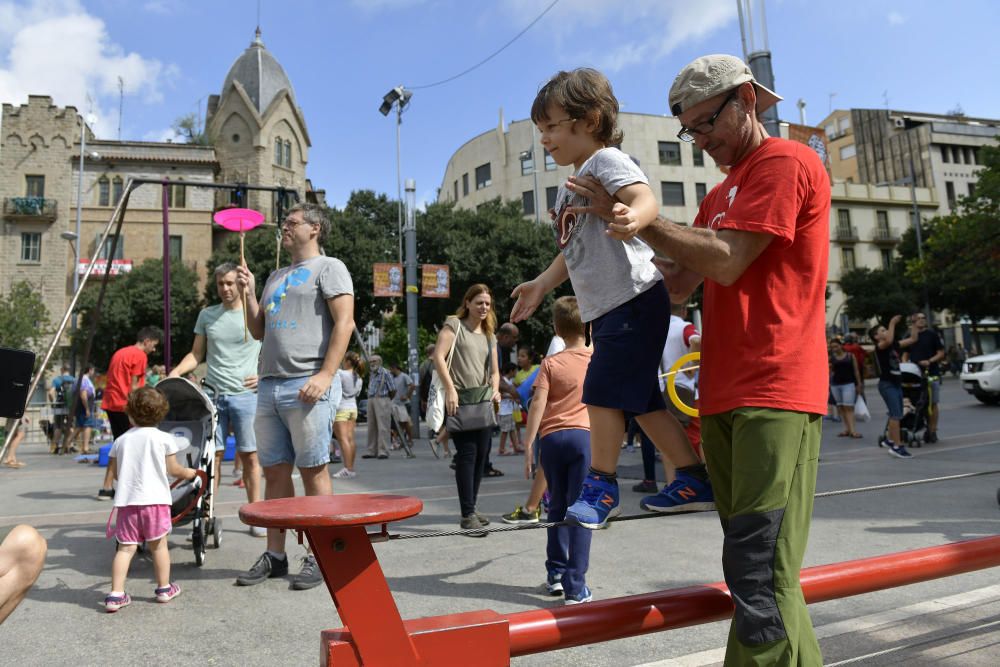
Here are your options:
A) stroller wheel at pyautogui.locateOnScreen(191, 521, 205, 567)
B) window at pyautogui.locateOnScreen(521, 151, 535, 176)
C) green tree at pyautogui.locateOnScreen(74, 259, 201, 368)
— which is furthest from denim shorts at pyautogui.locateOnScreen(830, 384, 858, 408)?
window at pyautogui.locateOnScreen(521, 151, 535, 176)

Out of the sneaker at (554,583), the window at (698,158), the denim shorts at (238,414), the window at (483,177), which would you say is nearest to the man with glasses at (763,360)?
the sneaker at (554,583)

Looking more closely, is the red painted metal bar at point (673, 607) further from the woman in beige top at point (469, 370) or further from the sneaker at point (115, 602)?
the woman in beige top at point (469, 370)

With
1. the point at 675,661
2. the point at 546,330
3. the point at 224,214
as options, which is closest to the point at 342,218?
the point at 546,330

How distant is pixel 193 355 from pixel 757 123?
5.03m

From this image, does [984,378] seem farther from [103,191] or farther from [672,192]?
[103,191]

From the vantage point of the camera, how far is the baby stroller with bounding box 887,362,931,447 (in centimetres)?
1051

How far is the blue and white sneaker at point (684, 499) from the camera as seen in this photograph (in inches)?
94.9

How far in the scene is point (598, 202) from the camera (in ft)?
A: 6.86

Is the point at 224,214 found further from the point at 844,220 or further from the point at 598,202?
the point at 844,220

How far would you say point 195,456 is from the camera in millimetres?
5293

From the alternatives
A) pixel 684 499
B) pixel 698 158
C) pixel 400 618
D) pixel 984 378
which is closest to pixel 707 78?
pixel 684 499

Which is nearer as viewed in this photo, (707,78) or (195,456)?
(707,78)

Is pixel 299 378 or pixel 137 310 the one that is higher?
pixel 137 310

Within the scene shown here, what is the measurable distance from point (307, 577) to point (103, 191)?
4891 cm
